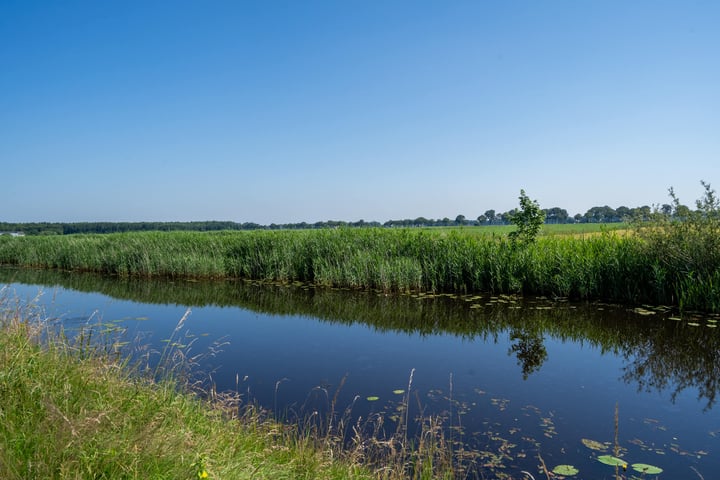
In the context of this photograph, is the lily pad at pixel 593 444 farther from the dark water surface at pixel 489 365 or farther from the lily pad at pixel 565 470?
the lily pad at pixel 565 470

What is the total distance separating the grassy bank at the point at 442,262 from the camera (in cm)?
1258

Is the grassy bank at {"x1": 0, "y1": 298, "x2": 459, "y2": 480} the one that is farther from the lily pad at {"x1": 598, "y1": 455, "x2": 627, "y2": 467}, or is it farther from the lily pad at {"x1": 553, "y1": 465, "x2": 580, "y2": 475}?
the lily pad at {"x1": 598, "y1": 455, "x2": 627, "y2": 467}

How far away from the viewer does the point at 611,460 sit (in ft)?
15.6

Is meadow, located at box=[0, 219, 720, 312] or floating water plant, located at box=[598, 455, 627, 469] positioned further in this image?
meadow, located at box=[0, 219, 720, 312]

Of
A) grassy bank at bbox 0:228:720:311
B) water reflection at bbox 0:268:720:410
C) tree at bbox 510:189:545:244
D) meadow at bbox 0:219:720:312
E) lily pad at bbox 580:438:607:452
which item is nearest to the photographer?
lily pad at bbox 580:438:607:452

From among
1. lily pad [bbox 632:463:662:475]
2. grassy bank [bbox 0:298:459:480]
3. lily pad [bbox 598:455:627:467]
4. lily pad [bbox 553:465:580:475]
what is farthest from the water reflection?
grassy bank [bbox 0:298:459:480]

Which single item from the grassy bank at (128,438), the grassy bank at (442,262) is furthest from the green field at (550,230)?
the grassy bank at (128,438)

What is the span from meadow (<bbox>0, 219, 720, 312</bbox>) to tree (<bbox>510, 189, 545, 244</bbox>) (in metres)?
0.45

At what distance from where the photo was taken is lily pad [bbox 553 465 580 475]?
453 cm

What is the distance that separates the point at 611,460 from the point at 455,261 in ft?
37.5

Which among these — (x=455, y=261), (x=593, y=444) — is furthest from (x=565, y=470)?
(x=455, y=261)

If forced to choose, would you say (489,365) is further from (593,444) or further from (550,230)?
(550,230)

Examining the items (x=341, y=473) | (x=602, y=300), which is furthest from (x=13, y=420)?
(x=602, y=300)

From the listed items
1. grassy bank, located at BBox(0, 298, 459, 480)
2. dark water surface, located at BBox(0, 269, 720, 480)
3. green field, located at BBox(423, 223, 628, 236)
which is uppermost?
green field, located at BBox(423, 223, 628, 236)
